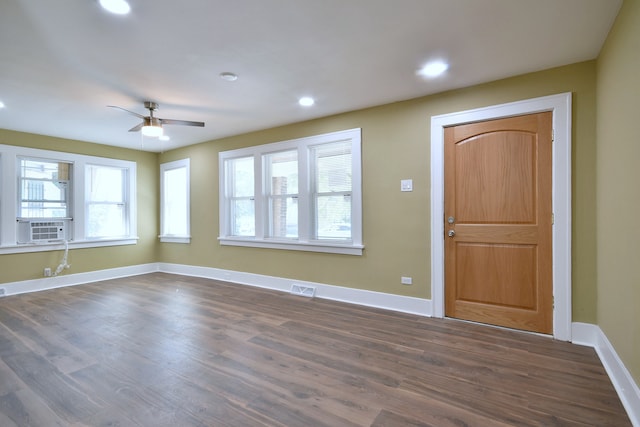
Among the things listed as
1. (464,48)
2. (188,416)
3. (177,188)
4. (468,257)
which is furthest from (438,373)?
(177,188)

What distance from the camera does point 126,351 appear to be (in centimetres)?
262

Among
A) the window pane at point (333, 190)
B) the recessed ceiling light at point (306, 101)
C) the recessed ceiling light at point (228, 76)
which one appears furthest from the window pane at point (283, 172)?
the recessed ceiling light at point (228, 76)

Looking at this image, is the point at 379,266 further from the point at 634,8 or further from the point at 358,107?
the point at 634,8

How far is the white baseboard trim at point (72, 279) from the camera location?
15.2ft

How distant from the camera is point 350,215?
4.05 metres

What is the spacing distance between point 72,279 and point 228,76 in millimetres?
4667

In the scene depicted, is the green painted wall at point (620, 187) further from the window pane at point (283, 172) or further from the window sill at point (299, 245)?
the window pane at point (283, 172)

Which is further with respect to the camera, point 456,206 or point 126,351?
point 456,206

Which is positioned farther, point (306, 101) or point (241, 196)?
point (241, 196)

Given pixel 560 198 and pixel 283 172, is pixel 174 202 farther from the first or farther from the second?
pixel 560 198

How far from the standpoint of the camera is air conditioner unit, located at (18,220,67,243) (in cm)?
478

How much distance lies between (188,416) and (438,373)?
1665 mm

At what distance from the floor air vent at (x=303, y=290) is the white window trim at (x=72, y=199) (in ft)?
11.9

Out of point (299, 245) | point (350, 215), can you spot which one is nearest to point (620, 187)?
point (350, 215)
